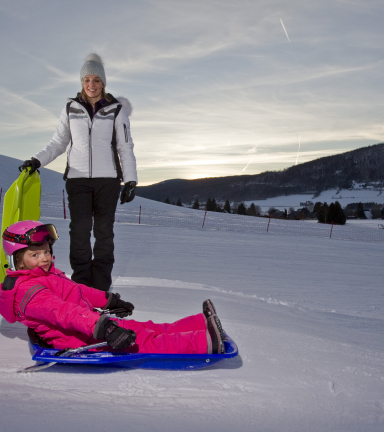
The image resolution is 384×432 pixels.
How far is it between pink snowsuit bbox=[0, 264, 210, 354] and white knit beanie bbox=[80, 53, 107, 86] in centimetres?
171

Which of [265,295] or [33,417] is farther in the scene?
[265,295]

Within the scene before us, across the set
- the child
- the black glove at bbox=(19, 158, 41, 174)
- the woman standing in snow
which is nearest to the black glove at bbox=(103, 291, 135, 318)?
the child

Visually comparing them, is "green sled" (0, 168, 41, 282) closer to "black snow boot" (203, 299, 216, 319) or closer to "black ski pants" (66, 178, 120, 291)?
"black ski pants" (66, 178, 120, 291)

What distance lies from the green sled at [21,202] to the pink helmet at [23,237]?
70 centimetres

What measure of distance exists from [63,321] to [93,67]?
6.88ft

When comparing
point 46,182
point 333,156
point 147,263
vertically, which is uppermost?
point 333,156

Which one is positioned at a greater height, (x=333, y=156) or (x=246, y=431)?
(x=333, y=156)

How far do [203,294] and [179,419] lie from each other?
7.25 ft

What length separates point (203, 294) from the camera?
3625 millimetres

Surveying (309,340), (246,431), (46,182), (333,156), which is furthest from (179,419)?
(333,156)

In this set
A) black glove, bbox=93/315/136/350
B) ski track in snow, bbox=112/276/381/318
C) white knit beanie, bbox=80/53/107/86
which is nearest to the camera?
black glove, bbox=93/315/136/350

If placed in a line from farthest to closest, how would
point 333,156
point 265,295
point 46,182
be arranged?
1. point 333,156
2. point 46,182
3. point 265,295

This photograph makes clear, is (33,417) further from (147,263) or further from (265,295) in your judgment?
(147,263)

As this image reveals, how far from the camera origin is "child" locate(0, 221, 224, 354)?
72.2 inches
